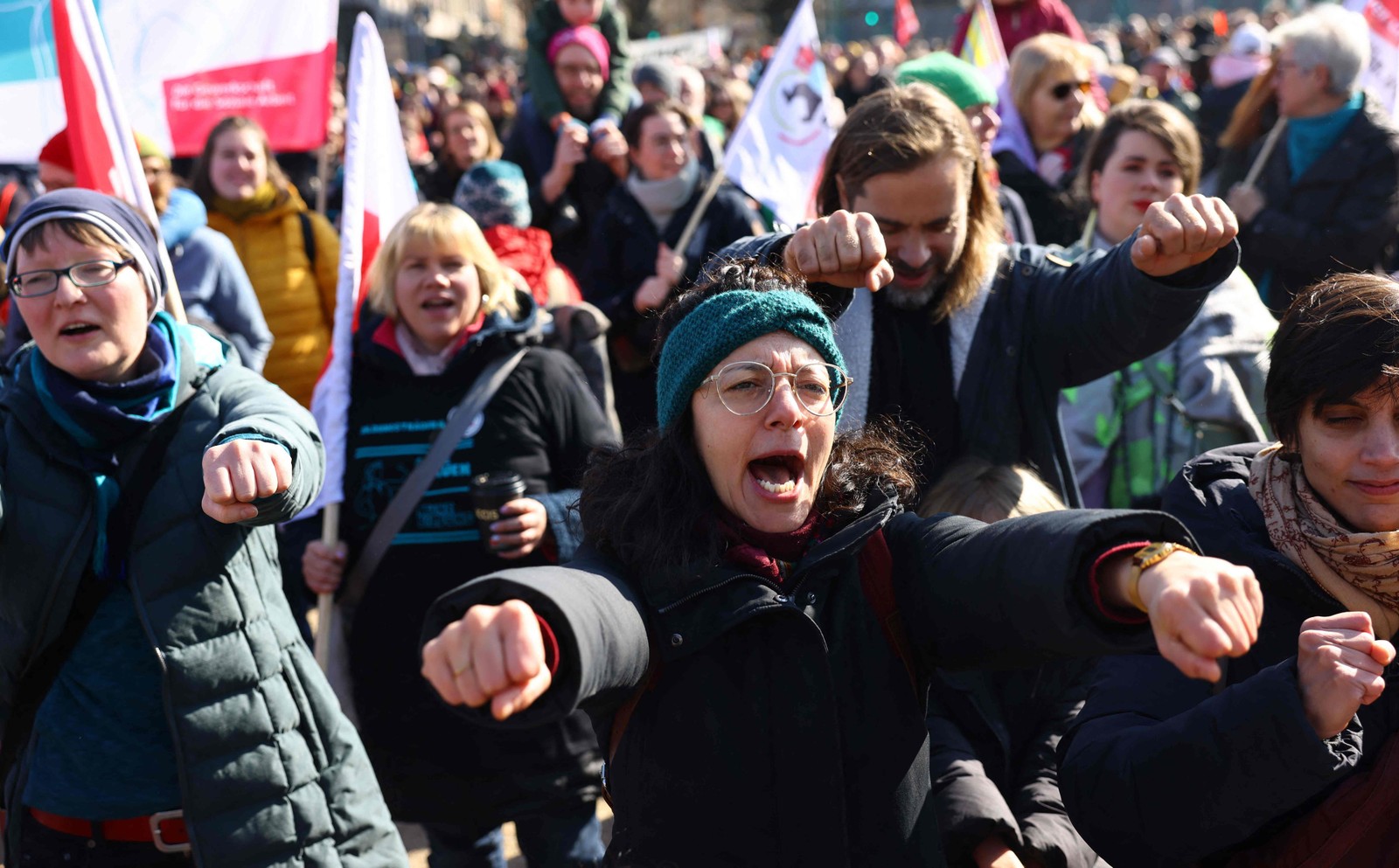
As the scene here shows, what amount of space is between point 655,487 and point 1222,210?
108cm

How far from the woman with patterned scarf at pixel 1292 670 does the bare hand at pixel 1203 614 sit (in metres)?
0.47

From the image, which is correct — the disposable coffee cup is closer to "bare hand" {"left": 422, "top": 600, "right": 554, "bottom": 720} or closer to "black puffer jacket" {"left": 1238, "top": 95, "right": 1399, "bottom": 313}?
"bare hand" {"left": 422, "top": 600, "right": 554, "bottom": 720}

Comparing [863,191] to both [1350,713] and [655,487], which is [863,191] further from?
[1350,713]

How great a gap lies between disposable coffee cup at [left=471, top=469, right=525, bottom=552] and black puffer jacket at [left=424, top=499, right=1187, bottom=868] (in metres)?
1.30

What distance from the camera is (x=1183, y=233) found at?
7.82 ft

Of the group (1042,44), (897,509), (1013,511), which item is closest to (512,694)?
(897,509)

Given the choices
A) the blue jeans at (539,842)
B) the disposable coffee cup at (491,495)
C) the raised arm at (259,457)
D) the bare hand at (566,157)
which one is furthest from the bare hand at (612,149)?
the raised arm at (259,457)

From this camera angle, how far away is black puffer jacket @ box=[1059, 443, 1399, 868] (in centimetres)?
190

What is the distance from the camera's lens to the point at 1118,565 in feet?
5.36

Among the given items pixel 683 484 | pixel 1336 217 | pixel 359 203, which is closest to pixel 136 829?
pixel 683 484

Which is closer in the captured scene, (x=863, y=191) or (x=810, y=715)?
(x=810, y=715)

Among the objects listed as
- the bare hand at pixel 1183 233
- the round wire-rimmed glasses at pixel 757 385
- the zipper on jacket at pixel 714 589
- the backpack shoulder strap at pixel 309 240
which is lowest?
the backpack shoulder strap at pixel 309 240

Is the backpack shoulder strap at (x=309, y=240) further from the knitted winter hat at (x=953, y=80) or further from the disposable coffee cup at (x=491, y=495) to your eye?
the disposable coffee cup at (x=491, y=495)

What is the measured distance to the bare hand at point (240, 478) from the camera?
2340 mm
